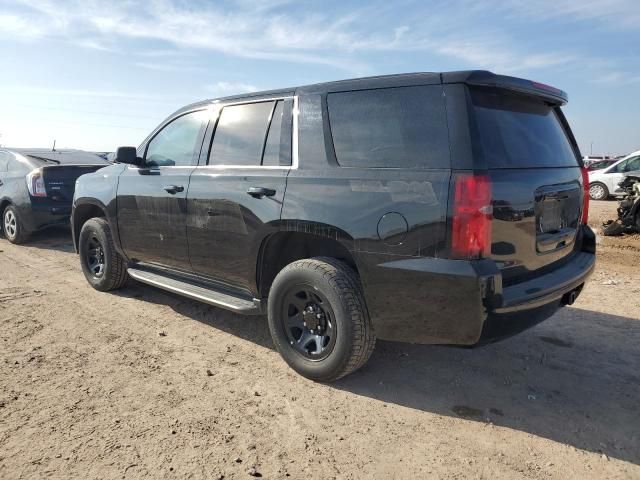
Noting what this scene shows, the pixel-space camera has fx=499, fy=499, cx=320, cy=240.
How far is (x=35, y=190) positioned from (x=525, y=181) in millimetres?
→ 7684

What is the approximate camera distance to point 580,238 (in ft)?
12.1

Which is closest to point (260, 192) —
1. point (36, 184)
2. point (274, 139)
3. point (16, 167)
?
point (274, 139)

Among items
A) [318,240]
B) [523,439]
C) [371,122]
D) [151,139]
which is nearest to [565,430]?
[523,439]

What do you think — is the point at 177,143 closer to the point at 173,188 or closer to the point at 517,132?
the point at 173,188

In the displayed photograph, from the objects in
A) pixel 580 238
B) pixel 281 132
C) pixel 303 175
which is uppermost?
pixel 281 132

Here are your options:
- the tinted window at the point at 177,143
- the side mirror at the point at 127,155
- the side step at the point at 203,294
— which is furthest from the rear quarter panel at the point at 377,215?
the side mirror at the point at 127,155

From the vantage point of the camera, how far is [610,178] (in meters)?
16.2

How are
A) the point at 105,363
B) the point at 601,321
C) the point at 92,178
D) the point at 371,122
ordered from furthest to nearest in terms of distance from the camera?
the point at 92,178
the point at 601,321
the point at 105,363
the point at 371,122

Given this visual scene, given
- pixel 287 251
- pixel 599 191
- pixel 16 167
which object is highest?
pixel 16 167

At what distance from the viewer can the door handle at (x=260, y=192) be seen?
3.48 metres

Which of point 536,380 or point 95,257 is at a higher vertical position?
point 95,257

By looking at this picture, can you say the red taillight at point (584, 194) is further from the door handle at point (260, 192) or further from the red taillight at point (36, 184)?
the red taillight at point (36, 184)

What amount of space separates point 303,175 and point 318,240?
1.58 ft

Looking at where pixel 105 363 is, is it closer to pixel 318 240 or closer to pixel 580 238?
pixel 318 240
